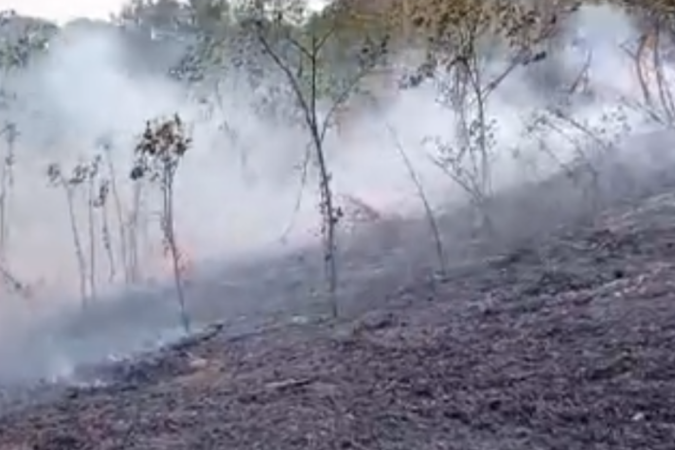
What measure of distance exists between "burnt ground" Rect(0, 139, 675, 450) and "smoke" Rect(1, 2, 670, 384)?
426 cm

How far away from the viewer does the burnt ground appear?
5.38 meters

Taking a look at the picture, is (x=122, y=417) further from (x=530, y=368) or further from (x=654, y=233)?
(x=654, y=233)

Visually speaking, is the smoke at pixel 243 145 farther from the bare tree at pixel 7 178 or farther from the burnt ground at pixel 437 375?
the burnt ground at pixel 437 375

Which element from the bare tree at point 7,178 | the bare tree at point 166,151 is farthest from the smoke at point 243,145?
the bare tree at point 166,151

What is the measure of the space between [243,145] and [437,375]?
1176cm

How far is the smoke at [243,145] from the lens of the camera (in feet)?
46.6

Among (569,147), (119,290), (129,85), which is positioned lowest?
(119,290)

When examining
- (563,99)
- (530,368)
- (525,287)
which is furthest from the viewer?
(563,99)

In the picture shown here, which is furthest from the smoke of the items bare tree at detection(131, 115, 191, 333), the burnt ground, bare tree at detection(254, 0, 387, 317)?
the burnt ground

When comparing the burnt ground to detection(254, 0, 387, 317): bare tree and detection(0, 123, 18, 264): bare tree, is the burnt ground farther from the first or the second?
detection(0, 123, 18, 264): bare tree

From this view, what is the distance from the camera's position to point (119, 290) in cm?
1245

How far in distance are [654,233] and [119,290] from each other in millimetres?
5406

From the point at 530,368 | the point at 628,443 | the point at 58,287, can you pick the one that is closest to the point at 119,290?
the point at 58,287

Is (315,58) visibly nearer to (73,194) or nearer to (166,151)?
(166,151)
